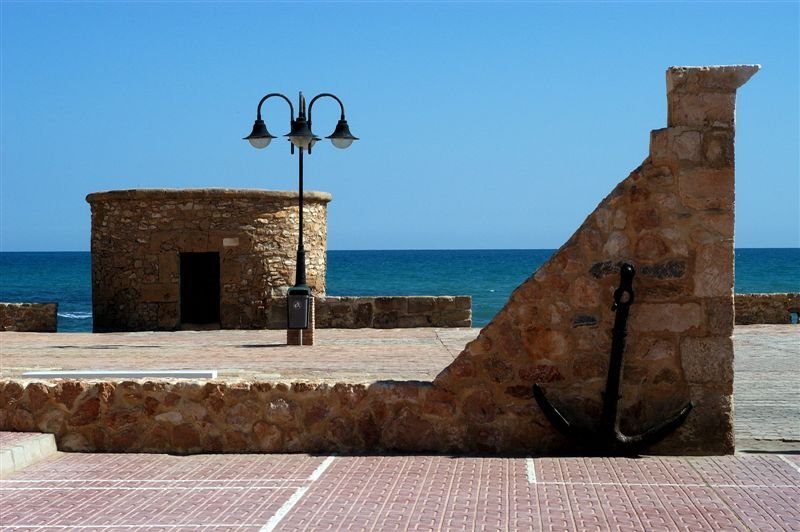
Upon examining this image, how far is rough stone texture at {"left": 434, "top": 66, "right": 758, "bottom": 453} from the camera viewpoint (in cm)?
855

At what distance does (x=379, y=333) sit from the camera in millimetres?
19031

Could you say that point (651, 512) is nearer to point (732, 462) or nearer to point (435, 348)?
point (732, 462)

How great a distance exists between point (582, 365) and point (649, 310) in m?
0.66

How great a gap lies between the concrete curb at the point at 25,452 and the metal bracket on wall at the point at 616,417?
387cm

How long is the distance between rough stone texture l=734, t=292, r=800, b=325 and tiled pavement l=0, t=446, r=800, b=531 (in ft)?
47.5

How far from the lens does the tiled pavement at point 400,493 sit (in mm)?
6746

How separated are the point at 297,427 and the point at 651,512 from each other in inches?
121

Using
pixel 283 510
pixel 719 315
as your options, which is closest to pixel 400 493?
pixel 283 510

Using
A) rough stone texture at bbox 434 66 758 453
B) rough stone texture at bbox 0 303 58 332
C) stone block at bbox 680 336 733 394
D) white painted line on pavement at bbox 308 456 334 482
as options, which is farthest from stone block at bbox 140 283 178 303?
stone block at bbox 680 336 733 394

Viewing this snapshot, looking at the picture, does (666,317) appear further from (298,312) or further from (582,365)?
(298,312)

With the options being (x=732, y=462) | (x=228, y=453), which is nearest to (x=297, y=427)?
(x=228, y=453)

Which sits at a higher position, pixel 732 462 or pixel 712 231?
pixel 712 231

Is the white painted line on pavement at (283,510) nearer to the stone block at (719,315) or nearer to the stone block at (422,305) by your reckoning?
the stone block at (719,315)

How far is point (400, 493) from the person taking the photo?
744cm
